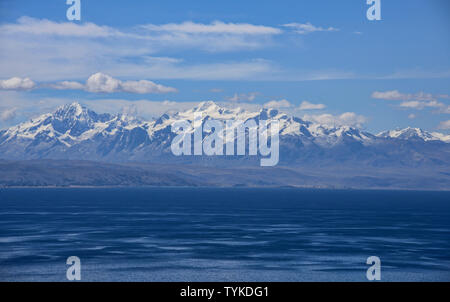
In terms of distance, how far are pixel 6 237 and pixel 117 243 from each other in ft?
107

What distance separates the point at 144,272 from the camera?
120938 mm

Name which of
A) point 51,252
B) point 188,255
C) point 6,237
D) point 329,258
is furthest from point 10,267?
point 329,258

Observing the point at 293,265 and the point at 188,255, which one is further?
the point at 188,255

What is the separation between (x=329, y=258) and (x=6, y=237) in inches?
3358

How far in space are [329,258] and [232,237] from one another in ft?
140

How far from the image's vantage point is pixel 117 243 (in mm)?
161500
